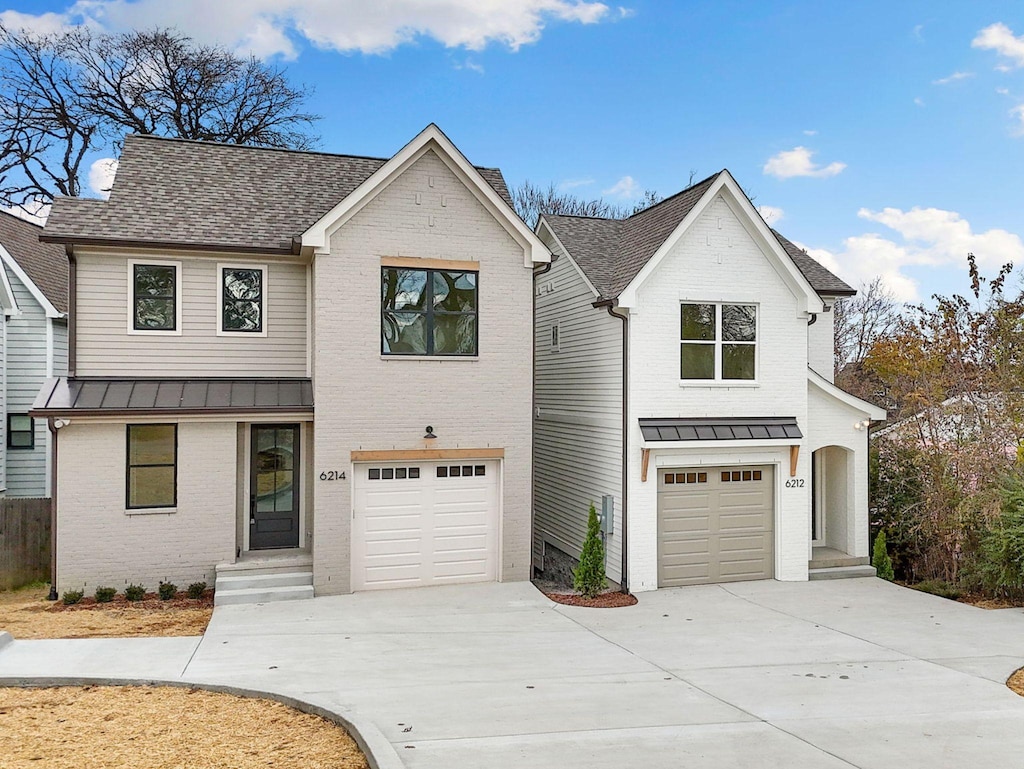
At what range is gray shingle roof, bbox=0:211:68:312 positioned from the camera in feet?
58.0

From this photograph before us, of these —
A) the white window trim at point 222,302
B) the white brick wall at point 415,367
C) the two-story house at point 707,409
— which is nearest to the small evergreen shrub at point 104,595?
the white brick wall at point 415,367

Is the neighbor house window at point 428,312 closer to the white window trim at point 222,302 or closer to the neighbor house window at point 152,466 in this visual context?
the white window trim at point 222,302

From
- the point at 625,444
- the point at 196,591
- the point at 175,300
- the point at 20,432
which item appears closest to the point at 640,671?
the point at 625,444

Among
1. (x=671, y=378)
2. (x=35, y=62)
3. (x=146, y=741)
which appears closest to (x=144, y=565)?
(x=146, y=741)

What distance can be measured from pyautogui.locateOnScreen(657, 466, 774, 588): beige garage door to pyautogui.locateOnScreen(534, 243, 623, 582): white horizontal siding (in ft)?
3.11

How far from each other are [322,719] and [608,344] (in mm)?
9005

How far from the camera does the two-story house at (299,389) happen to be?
41.3ft

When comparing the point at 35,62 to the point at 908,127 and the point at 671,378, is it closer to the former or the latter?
the point at 671,378

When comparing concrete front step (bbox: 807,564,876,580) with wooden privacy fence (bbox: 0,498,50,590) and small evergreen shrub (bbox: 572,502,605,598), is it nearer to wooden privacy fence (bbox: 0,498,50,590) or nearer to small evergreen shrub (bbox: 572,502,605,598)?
small evergreen shrub (bbox: 572,502,605,598)

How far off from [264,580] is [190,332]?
459 cm

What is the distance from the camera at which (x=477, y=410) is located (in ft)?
44.0

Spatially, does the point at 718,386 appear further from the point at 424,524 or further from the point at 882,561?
the point at 424,524

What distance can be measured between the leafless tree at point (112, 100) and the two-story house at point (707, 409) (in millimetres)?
19433

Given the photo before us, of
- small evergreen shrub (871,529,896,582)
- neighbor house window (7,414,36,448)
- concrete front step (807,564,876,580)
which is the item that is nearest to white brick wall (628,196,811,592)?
concrete front step (807,564,876,580)
